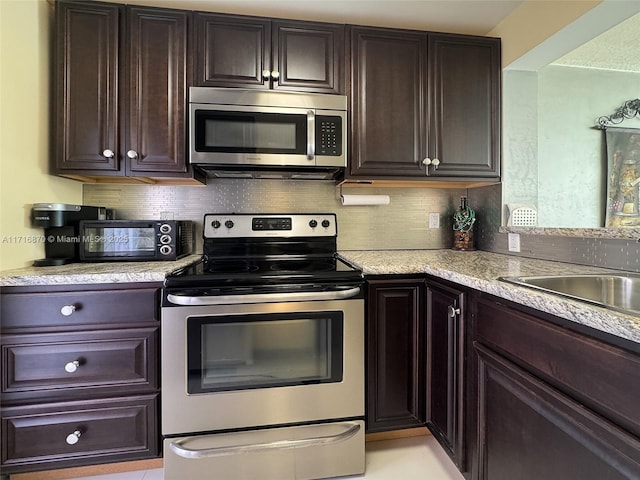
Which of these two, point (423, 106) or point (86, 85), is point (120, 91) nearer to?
point (86, 85)

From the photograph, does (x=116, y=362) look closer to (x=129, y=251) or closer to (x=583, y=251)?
(x=129, y=251)

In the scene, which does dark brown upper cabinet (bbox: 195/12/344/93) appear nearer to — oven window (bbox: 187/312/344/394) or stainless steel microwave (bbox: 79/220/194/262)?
stainless steel microwave (bbox: 79/220/194/262)

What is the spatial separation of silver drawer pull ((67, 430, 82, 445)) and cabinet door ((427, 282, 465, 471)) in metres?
1.50

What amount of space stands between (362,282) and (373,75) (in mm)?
1139

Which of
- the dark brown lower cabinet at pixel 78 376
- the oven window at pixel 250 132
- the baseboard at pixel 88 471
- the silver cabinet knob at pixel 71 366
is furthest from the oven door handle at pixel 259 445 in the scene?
the oven window at pixel 250 132

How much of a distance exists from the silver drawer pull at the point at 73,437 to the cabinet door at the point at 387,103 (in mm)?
1679

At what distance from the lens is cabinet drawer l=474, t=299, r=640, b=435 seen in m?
0.69

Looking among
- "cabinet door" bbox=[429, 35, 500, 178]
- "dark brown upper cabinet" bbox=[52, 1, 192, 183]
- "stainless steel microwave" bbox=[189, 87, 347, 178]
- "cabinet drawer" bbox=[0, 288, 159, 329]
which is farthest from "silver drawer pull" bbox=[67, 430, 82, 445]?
"cabinet door" bbox=[429, 35, 500, 178]

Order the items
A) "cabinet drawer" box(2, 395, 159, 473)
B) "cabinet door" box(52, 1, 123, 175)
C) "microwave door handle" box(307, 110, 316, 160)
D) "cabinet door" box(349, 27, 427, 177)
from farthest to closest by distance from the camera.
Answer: "cabinet door" box(349, 27, 427, 177) < "microwave door handle" box(307, 110, 316, 160) < "cabinet door" box(52, 1, 123, 175) < "cabinet drawer" box(2, 395, 159, 473)

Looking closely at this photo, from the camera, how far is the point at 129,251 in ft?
5.43

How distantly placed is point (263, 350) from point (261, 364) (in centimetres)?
6

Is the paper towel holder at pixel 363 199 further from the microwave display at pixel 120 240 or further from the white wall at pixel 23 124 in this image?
the white wall at pixel 23 124

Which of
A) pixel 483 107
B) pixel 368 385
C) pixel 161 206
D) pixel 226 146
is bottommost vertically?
pixel 368 385

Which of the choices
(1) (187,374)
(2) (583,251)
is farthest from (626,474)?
(1) (187,374)
